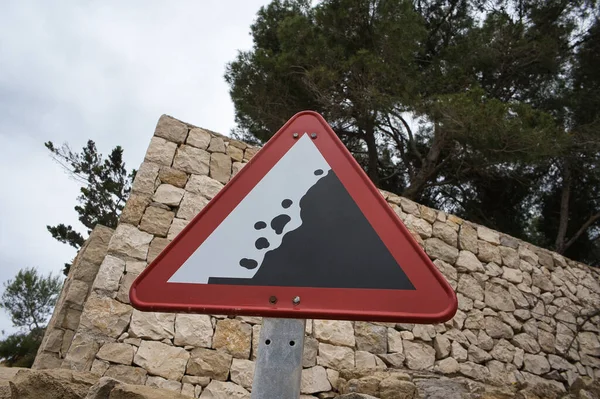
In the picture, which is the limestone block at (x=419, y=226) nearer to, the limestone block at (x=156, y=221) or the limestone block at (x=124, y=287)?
the limestone block at (x=156, y=221)

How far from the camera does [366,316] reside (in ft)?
2.60

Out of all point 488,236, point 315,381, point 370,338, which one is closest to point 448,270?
point 488,236

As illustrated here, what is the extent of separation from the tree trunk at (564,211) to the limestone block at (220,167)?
18.9 feet

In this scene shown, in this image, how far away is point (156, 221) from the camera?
349 cm

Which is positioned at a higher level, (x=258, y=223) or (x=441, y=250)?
(x=441, y=250)

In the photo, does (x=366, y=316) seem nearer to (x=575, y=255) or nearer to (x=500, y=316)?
(x=500, y=316)

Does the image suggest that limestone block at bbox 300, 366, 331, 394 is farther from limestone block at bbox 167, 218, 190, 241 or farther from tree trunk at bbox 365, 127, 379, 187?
tree trunk at bbox 365, 127, 379, 187

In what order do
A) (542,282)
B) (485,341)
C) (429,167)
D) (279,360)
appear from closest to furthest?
(279,360), (485,341), (542,282), (429,167)

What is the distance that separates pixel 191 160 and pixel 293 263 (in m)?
3.10

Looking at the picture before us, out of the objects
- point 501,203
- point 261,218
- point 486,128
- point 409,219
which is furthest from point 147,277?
point 501,203

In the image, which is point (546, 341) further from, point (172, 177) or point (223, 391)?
point (172, 177)

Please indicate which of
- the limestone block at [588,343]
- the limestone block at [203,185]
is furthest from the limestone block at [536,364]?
the limestone block at [203,185]

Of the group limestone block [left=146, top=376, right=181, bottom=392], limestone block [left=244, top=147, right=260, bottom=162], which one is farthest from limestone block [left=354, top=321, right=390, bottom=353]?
limestone block [left=244, top=147, right=260, bottom=162]

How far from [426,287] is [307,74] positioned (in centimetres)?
566
